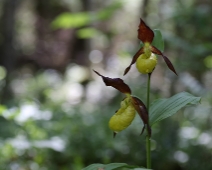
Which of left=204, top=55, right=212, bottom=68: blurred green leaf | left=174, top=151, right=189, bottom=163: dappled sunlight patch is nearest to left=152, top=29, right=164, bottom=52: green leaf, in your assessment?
left=174, top=151, right=189, bottom=163: dappled sunlight patch

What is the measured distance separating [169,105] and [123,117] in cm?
13

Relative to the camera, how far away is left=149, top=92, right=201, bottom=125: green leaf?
946 millimetres

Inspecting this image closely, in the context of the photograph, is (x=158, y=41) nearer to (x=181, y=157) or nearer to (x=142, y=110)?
(x=142, y=110)

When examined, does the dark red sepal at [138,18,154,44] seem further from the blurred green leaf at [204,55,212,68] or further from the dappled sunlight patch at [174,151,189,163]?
the blurred green leaf at [204,55,212,68]

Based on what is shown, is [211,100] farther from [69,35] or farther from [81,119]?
[69,35]

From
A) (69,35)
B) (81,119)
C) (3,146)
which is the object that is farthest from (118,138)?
(69,35)

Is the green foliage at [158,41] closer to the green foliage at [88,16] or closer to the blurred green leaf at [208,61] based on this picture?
the green foliage at [88,16]

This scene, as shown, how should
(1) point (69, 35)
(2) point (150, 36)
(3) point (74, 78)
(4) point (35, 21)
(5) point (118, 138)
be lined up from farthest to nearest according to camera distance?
(4) point (35, 21) → (1) point (69, 35) → (3) point (74, 78) → (5) point (118, 138) → (2) point (150, 36)

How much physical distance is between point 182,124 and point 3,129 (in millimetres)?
1152

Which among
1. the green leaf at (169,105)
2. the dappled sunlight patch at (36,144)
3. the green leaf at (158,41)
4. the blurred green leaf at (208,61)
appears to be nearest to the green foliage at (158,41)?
the green leaf at (158,41)

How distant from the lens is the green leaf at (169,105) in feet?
3.10

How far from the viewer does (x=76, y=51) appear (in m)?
7.37

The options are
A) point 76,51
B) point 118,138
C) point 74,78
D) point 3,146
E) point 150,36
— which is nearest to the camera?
point 150,36

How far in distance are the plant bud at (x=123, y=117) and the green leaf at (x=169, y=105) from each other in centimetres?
7
